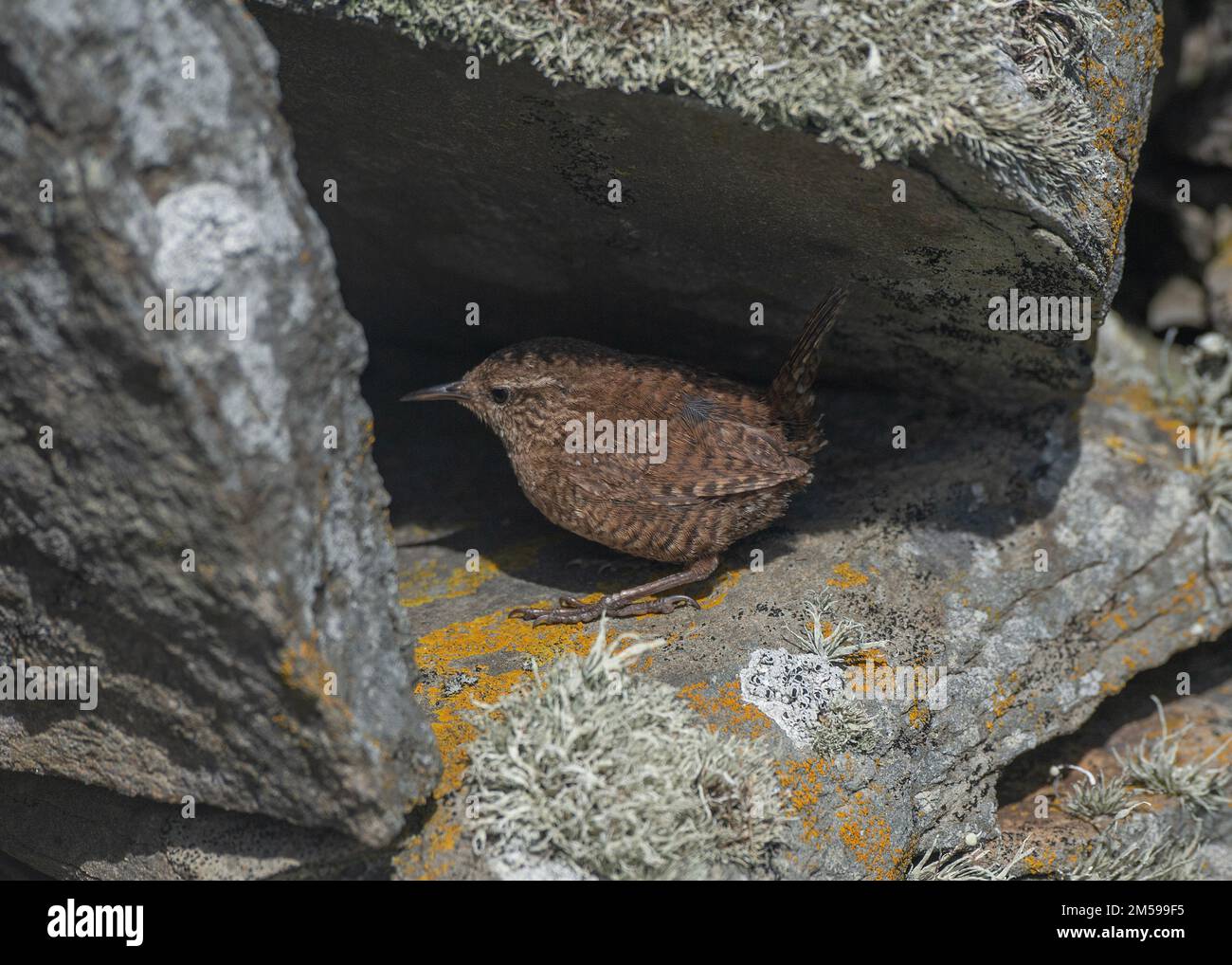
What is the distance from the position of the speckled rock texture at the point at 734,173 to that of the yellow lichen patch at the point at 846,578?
1.23 m

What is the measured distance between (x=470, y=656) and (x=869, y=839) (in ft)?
6.08

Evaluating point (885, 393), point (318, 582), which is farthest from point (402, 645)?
point (885, 393)

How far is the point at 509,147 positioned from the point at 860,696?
110 inches

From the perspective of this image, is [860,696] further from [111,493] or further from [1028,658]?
[111,493]

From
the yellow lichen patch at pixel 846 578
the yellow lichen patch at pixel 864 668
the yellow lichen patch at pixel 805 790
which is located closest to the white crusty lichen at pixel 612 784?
the yellow lichen patch at pixel 805 790

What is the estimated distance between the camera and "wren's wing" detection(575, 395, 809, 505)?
4699mm

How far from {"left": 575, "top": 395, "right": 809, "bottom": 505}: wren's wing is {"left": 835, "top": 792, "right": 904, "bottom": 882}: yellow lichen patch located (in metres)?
1.46

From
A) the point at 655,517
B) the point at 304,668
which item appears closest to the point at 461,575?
the point at 655,517

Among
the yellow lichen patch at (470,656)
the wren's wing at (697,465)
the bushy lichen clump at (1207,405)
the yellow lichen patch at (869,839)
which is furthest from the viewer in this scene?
the bushy lichen clump at (1207,405)

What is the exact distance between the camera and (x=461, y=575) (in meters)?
5.34

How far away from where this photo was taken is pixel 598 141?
414cm

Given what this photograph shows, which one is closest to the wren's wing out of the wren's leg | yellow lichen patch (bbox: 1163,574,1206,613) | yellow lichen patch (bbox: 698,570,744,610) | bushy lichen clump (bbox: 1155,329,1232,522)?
the wren's leg

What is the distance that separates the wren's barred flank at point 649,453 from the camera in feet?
15.5

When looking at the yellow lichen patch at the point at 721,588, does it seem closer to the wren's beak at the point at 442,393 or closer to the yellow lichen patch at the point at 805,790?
the yellow lichen patch at the point at 805,790
